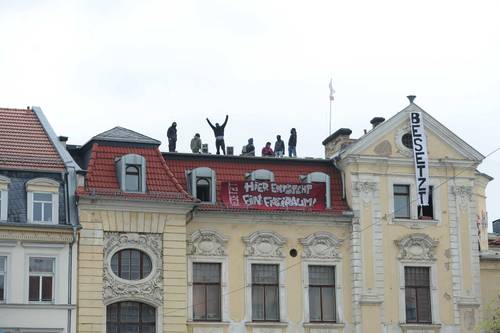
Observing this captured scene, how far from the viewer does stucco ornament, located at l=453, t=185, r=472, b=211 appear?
55250mm

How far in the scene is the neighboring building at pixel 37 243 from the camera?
47.5m

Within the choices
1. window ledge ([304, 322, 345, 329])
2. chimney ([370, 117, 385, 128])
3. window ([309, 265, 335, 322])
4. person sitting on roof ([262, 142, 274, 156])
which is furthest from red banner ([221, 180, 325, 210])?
chimney ([370, 117, 385, 128])

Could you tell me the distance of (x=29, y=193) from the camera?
4853 centimetres

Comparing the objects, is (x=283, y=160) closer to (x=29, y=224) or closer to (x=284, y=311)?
(x=284, y=311)

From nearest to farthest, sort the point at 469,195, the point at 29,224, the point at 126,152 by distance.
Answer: the point at 29,224
the point at 126,152
the point at 469,195

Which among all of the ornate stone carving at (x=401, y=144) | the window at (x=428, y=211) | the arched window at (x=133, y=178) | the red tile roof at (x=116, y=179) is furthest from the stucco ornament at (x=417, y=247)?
the arched window at (x=133, y=178)

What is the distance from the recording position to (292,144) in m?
56.8

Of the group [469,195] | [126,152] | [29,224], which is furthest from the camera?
[469,195]

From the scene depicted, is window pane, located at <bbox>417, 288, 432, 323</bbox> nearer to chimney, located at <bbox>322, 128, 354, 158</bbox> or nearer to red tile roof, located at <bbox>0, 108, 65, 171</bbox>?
chimney, located at <bbox>322, 128, 354, 158</bbox>

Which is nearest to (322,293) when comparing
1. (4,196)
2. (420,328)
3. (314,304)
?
(314,304)

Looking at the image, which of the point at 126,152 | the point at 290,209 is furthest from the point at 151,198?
the point at 290,209

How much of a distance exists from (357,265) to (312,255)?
2.07 m

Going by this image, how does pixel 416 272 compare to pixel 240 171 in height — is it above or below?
below

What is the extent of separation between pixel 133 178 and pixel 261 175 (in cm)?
610
